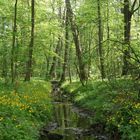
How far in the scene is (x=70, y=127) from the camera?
13.1 meters

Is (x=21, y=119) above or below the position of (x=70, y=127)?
above

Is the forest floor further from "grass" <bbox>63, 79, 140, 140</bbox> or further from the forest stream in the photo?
the forest stream

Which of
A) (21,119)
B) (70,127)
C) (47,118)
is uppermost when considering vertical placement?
(21,119)

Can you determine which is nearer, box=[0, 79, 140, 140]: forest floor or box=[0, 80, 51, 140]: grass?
box=[0, 80, 51, 140]: grass

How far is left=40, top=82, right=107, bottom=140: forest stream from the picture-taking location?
11.2 metres

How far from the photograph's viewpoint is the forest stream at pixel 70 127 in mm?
11203

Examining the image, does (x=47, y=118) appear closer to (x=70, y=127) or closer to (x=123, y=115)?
(x=70, y=127)

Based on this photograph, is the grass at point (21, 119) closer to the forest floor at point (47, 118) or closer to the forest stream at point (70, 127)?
the forest floor at point (47, 118)

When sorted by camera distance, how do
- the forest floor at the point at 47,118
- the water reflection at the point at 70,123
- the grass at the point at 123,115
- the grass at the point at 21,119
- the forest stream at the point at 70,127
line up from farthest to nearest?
the water reflection at the point at 70,123 → the forest stream at the point at 70,127 → the grass at the point at 123,115 → the forest floor at the point at 47,118 → the grass at the point at 21,119

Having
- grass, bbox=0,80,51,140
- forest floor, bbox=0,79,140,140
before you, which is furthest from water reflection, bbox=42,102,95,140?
grass, bbox=0,80,51,140

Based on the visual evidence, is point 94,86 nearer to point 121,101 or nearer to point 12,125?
point 121,101

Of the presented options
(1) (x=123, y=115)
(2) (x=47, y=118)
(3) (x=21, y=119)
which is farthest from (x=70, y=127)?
(3) (x=21, y=119)

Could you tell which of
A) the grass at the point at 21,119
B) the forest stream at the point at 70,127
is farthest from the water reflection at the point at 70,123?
the grass at the point at 21,119

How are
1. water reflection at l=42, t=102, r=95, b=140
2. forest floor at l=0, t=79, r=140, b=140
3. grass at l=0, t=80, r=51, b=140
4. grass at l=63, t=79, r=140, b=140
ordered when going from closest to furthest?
grass at l=0, t=80, r=51, b=140, forest floor at l=0, t=79, r=140, b=140, grass at l=63, t=79, r=140, b=140, water reflection at l=42, t=102, r=95, b=140
